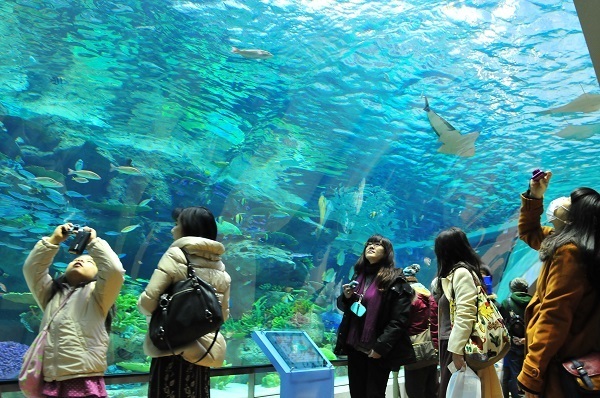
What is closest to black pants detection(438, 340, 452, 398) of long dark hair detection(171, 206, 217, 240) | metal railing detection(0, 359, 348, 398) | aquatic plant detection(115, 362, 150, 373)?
long dark hair detection(171, 206, 217, 240)

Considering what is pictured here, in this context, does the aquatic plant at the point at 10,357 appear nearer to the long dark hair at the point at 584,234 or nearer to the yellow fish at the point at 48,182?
the yellow fish at the point at 48,182

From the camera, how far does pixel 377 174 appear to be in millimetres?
12602

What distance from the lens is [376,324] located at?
12.2ft

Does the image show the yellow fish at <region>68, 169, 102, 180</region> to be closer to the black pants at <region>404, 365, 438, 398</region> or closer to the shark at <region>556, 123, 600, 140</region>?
the black pants at <region>404, 365, 438, 398</region>

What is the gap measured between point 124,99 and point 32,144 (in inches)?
74.6

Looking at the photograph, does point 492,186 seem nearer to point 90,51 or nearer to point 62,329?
point 90,51

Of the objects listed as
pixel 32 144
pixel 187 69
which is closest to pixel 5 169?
pixel 32 144

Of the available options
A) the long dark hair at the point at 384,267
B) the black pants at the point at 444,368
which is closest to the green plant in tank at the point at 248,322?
the long dark hair at the point at 384,267

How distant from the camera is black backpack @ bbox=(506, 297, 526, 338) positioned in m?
5.36

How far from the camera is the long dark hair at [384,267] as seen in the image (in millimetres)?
3867

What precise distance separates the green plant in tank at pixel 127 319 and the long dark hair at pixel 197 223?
4.17m

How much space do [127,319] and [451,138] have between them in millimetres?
9605

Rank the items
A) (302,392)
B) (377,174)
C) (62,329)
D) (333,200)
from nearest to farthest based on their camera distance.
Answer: (62,329) → (302,392) → (333,200) → (377,174)

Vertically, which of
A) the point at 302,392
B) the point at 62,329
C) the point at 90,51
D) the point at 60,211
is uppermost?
the point at 90,51
